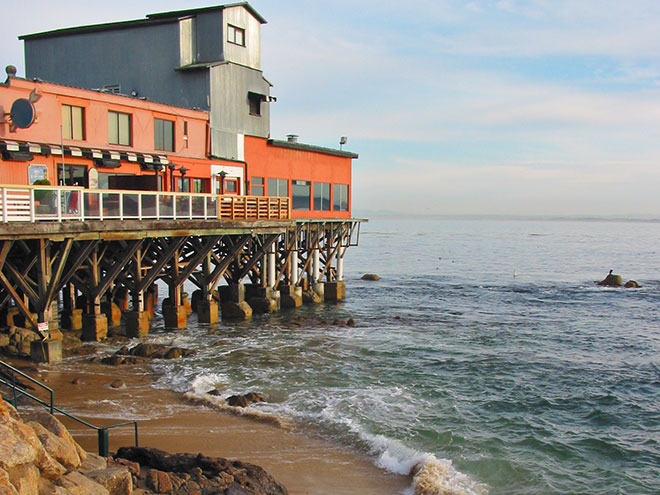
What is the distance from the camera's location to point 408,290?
40.9 meters

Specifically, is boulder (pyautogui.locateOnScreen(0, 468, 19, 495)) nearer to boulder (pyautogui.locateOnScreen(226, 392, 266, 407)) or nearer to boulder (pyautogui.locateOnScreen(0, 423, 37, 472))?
boulder (pyautogui.locateOnScreen(0, 423, 37, 472))

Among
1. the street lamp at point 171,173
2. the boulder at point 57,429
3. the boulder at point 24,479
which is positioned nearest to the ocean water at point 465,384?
the street lamp at point 171,173

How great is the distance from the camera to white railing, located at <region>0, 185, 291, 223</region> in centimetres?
1573

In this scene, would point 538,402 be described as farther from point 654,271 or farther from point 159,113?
point 654,271

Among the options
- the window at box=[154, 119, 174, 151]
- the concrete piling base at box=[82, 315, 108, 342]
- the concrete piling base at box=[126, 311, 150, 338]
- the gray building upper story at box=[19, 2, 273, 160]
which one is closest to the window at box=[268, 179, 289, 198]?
the gray building upper story at box=[19, 2, 273, 160]

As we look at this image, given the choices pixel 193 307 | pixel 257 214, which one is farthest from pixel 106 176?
pixel 193 307

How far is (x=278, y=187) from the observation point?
95.4 ft

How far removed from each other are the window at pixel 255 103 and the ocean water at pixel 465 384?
9.08m

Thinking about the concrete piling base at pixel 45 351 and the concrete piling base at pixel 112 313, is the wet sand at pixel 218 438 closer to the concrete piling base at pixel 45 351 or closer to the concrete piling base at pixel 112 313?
the concrete piling base at pixel 45 351

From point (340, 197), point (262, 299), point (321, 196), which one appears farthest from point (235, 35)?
point (262, 299)

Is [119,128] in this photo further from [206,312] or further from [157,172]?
[206,312]

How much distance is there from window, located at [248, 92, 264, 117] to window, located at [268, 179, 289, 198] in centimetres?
306

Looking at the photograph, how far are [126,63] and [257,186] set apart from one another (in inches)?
309

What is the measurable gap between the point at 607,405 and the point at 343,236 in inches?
754
